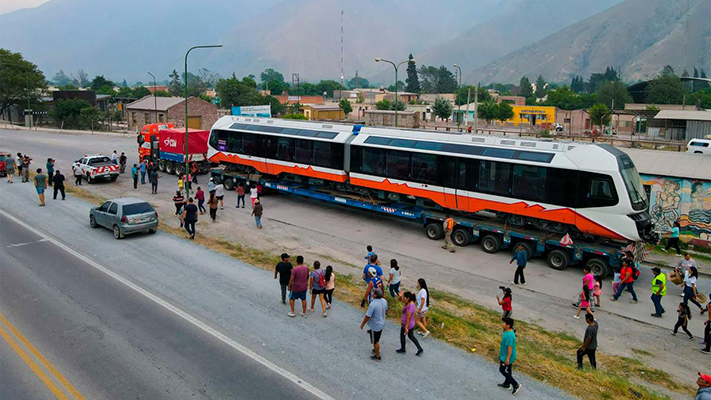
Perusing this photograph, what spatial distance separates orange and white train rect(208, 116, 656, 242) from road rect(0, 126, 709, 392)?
1533 mm

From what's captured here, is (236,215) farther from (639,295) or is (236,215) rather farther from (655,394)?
(655,394)

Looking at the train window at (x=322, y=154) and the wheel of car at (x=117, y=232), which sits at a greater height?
the train window at (x=322, y=154)

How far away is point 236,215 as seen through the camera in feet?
83.9

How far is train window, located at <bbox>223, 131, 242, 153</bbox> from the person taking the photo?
30.5 metres

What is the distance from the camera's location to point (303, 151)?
27.0 m

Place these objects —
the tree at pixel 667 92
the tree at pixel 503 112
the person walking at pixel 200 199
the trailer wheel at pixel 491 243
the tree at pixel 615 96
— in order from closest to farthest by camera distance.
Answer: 1. the trailer wheel at pixel 491 243
2. the person walking at pixel 200 199
3. the tree at pixel 503 112
4. the tree at pixel 667 92
5. the tree at pixel 615 96

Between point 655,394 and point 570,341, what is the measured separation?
2716mm

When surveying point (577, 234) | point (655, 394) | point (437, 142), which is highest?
point (437, 142)

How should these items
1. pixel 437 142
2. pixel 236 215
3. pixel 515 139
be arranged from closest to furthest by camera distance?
pixel 515 139 → pixel 437 142 → pixel 236 215

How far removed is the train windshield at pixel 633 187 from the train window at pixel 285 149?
15.4 meters

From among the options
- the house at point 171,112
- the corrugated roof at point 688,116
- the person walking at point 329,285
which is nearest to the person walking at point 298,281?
the person walking at point 329,285

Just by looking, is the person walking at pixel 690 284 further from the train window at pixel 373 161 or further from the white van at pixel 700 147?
the white van at pixel 700 147

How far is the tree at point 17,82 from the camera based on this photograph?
79.5 m

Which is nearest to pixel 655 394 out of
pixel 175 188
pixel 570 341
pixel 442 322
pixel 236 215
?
pixel 570 341
